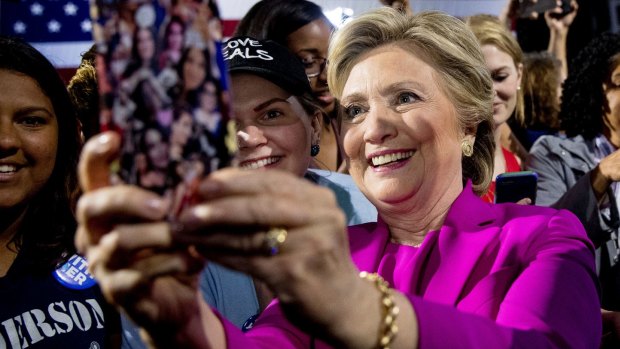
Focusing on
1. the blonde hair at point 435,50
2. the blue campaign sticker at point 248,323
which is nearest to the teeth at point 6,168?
the blue campaign sticker at point 248,323

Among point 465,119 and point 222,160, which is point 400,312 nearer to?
point 222,160

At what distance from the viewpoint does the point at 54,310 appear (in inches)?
75.2

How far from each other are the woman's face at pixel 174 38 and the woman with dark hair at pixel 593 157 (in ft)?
6.31

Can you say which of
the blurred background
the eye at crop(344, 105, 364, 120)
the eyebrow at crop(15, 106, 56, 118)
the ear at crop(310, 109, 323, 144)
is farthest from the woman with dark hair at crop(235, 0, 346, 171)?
the eye at crop(344, 105, 364, 120)

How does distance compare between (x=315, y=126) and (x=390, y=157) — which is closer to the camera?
(x=390, y=157)

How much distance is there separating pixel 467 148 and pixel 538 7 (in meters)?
2.63

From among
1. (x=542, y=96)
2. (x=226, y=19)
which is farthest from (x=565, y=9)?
(x=226, y=19)

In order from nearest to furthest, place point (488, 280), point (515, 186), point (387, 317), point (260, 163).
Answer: point (387, 317) < point (488, 280) < point (260, 163) < point (515, 186)

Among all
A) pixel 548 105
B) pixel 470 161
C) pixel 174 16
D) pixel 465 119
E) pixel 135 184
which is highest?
pixel 174 16

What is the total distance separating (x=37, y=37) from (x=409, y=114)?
11.2ft

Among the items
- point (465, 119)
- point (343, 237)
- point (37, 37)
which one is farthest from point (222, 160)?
point (37, 37)

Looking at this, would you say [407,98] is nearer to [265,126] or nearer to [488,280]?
[488,280]

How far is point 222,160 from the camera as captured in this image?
0.84 meters

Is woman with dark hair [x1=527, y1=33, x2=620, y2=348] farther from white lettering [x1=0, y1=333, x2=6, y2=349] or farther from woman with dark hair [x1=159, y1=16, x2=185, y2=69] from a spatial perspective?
woman with dark hair [x1=159, y1=16, x2=185, y2=69]
